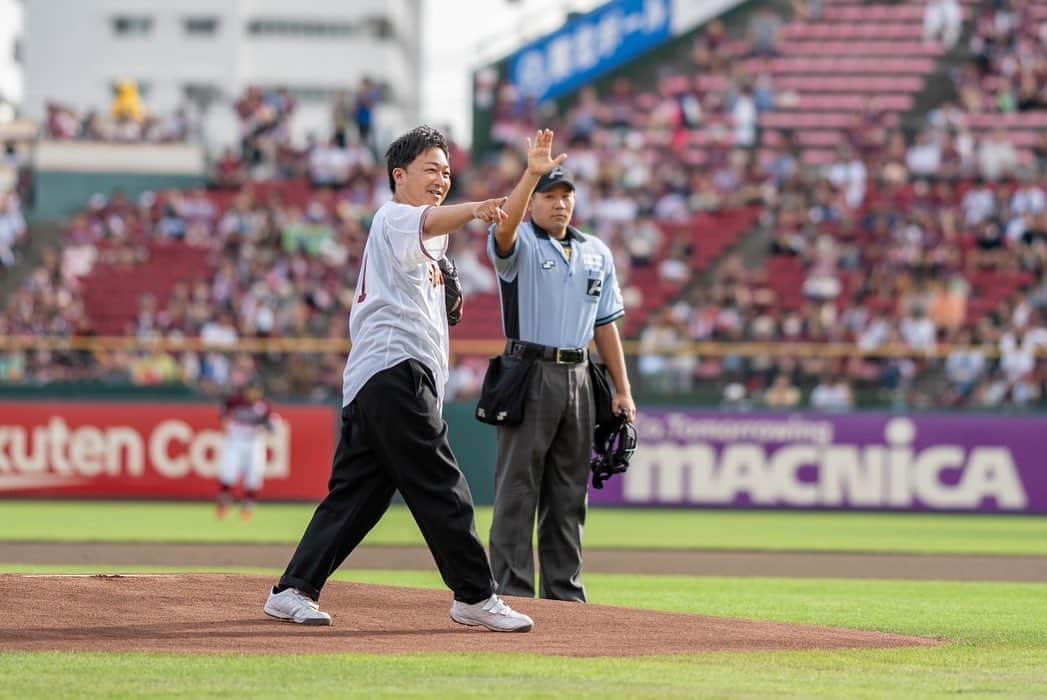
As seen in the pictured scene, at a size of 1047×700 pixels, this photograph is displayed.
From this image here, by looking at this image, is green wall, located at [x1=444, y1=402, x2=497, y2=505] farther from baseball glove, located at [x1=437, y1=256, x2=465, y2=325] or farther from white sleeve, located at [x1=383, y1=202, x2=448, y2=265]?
white sleeve, located at [x1=383, y1=202, x2=448, y2=265]

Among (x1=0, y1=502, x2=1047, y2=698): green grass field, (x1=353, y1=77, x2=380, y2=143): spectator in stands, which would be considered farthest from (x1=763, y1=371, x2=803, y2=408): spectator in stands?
(x1=353, y1=77, x2=380, y2=143): spectator in stands

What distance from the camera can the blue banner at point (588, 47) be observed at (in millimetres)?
40719

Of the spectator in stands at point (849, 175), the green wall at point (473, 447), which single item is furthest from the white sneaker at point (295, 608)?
the spectator in stands at point (849, 175)

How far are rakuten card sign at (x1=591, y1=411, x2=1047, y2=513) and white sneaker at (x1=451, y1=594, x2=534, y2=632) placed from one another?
16.7 meters

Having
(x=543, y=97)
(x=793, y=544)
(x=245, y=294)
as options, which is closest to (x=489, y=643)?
(x=793, y=544)

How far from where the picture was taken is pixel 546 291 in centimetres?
1077

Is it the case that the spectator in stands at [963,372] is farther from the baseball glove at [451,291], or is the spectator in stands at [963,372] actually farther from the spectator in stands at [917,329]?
the baseball glove at [451,291]

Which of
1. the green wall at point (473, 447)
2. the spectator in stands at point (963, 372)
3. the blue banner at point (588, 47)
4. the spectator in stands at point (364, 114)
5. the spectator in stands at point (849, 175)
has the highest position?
the blue banner at point (588, 47)

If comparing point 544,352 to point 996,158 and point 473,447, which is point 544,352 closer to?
point 473,447

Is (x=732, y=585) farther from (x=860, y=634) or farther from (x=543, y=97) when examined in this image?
(x=543, y=97)

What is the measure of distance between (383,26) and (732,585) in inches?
3166

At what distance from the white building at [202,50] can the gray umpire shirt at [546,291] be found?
7428 cm

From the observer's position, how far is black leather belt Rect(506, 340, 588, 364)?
424 inches

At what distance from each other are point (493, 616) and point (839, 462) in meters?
17.4
